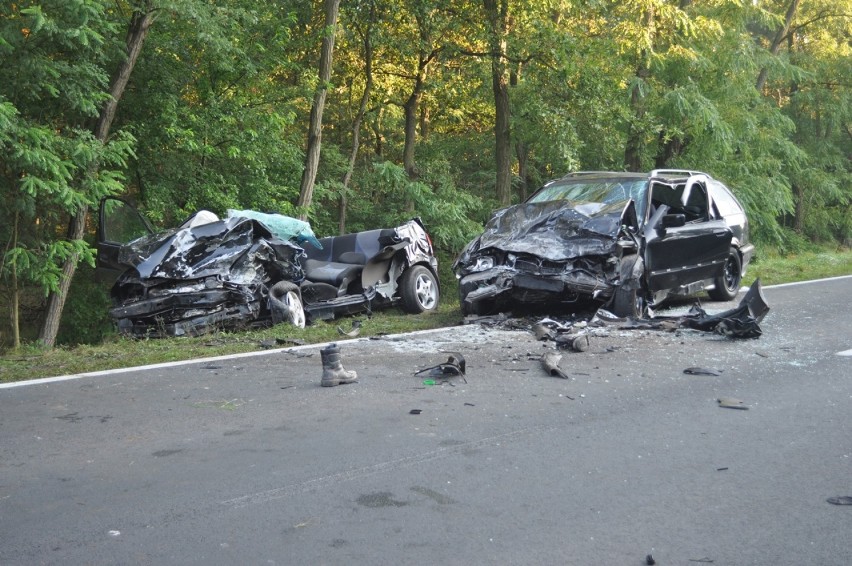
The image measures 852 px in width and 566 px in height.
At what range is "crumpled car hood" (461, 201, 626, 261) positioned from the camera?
384 inches

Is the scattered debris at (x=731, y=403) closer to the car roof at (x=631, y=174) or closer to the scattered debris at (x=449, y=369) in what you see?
the scattered debris at (x=449, y=369)

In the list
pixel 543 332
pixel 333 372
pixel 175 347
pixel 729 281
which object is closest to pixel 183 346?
pixel 175 347

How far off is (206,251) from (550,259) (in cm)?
398

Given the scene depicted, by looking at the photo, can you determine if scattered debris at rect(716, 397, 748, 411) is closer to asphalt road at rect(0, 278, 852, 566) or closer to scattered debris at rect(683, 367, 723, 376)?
asphalt road at rect(0, 278, 852, 566)

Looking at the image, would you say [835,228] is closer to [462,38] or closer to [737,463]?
[462,38]

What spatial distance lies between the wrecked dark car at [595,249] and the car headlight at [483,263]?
14 millimetres

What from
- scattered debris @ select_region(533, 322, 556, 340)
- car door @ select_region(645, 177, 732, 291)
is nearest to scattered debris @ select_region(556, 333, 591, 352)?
scattered debris @ select_region(533, 322, 556, 340)

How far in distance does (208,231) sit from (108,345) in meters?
1.83

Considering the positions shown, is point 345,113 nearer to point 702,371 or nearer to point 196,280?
point 196,280

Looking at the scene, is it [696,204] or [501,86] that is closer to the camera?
[696,204]

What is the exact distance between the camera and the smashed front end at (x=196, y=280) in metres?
9.69

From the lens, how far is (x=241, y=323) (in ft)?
33.1

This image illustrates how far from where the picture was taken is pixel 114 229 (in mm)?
11461

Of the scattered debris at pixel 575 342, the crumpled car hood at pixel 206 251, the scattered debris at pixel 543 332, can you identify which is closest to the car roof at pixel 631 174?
the scattered debris at pixel 543 332
